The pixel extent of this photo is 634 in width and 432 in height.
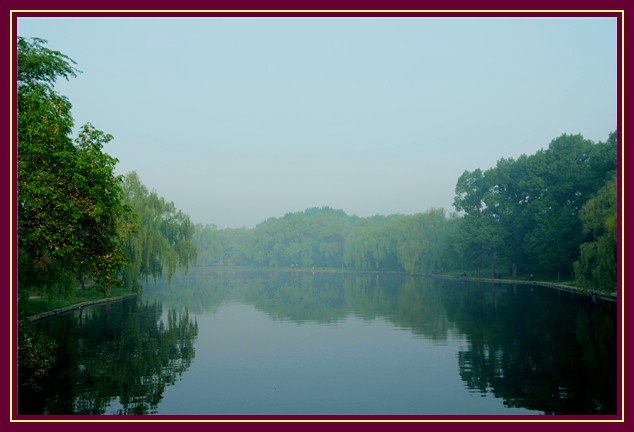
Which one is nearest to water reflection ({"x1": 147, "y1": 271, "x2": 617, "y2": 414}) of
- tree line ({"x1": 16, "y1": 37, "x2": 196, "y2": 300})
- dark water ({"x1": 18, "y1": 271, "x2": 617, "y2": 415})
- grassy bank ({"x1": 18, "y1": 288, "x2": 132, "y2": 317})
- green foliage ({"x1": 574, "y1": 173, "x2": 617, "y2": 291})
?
dark water ({"x1": 18, "y1": 271, "x2": 617, "y2": 415})

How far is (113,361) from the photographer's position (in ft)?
66.6

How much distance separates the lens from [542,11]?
11188mm

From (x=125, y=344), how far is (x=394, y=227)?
79.2 m

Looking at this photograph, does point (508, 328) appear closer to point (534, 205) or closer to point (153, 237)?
point (153, 237)

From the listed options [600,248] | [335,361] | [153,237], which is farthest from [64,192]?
[600,248]

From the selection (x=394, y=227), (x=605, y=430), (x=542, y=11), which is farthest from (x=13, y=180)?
(x=394, y=227)

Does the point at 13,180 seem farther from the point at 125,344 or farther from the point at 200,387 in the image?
the point at 125,344

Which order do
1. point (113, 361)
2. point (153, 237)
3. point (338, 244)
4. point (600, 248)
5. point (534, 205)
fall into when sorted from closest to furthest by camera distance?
point (113, 361), point (600, 248), point (153, 237), point (534, 205), point (338, 244)

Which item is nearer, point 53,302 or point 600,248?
point 53,302

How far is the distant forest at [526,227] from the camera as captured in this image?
1775 inches

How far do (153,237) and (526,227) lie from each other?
147 feet

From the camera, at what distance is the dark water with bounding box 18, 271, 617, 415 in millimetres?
15133

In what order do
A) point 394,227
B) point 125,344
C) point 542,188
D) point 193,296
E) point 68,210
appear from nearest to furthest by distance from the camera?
point 68,210 → point 125,344 → point 193,296 → point 542,188 → point 394,227

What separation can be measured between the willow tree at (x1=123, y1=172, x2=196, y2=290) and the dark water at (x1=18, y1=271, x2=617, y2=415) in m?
7.67
